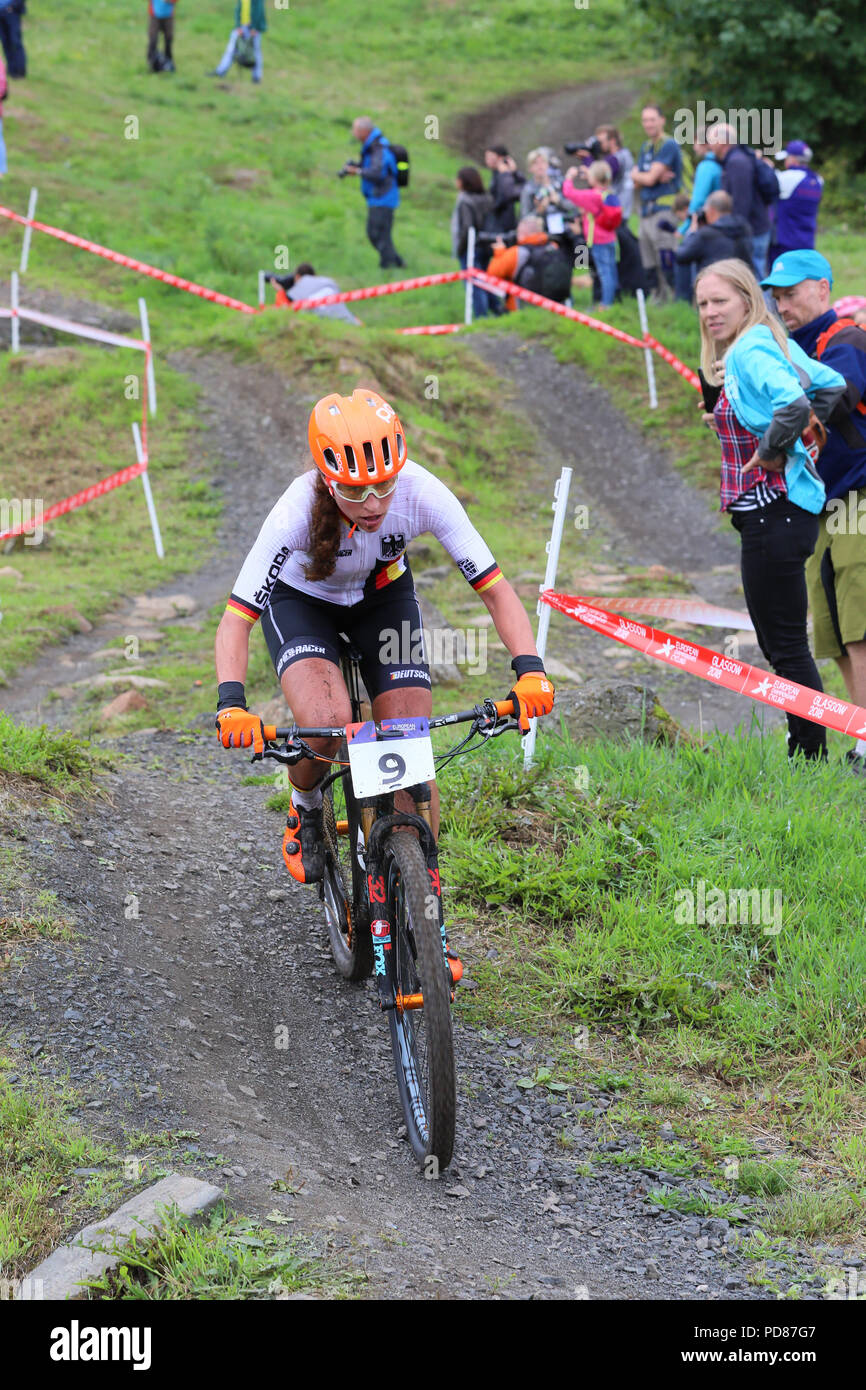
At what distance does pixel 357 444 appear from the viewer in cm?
421

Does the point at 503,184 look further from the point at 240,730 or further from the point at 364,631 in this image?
the point at 240,730

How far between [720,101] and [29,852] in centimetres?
2349

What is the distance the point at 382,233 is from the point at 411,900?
17.0 meters

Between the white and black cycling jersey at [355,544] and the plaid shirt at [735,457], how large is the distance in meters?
1.89

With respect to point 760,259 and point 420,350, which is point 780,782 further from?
point 420,350

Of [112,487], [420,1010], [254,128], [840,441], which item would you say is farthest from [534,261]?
[420,1010]

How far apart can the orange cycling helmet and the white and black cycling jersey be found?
0.97ft

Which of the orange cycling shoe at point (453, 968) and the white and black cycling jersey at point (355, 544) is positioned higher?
the white and black cycling jersey at point (355, 544)

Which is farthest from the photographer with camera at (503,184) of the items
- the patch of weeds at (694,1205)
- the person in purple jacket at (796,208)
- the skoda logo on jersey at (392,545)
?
the patch of weeds at (694,1205)

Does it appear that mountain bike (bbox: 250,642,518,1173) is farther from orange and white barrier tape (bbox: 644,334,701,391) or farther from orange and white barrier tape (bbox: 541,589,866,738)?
orange and white barrier tape (bbox: 644,334,701,391)

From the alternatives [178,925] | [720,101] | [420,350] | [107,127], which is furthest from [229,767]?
[720,101]

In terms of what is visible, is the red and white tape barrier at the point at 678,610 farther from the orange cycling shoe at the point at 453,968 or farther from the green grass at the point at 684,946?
the orange cycling shoe at the point at 453,968

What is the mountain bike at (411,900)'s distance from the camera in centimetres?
394

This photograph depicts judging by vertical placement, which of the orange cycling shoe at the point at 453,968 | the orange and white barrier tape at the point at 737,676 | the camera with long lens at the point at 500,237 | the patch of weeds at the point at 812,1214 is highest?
the camera with long lens at the point at 500,237
